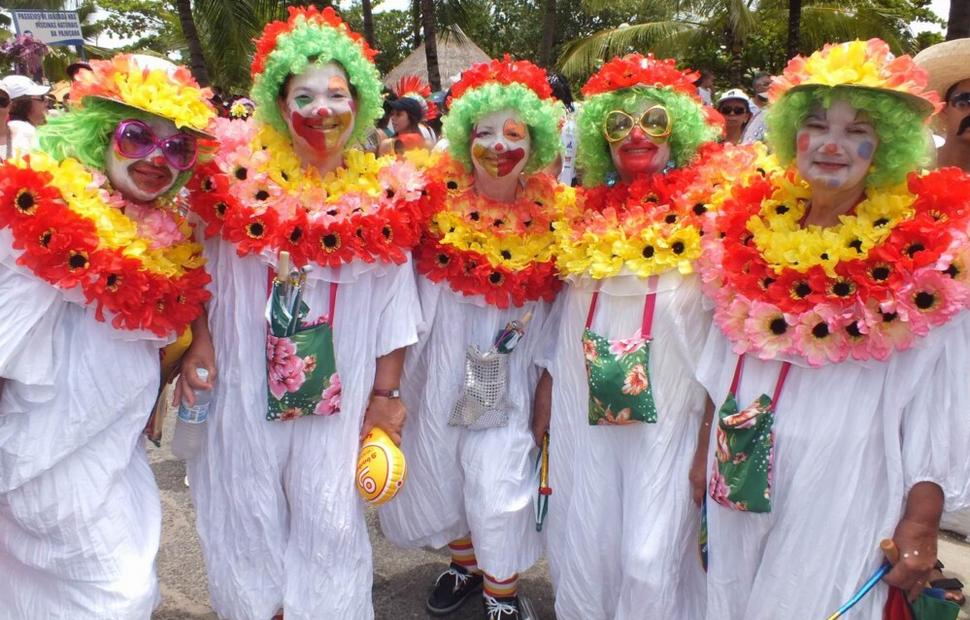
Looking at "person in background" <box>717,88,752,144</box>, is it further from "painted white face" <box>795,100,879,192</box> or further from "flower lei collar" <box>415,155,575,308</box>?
"painted white face" <box>795,100,879,192</box>

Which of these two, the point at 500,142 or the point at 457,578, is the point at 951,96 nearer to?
the point at 500,142

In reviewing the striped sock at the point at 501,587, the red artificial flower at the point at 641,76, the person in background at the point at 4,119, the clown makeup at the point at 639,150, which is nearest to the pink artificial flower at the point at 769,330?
the clown makeup at the point at 639,150

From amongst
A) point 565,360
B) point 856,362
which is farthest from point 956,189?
point 565,360

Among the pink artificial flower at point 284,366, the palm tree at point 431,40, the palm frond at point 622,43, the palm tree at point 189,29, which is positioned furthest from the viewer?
the palm frond at point 622,43

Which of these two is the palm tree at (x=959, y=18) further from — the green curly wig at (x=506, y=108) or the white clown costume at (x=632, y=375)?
the green curly wig at (x=506, y=108)

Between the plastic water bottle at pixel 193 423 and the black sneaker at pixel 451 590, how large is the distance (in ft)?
3.98

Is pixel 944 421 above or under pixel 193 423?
above

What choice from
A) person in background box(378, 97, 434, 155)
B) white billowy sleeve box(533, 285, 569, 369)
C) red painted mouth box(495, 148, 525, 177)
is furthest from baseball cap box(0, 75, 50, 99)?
white billowy sleeve box(533, 285, 569, 369)

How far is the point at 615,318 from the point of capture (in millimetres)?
2654

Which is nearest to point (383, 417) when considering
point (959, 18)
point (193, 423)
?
point (193, 423)

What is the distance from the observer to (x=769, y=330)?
2.17m

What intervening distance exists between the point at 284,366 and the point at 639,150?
149 centimetres

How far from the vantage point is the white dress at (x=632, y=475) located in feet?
8.41

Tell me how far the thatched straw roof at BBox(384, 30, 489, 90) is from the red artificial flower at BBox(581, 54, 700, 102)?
43.3 ft
